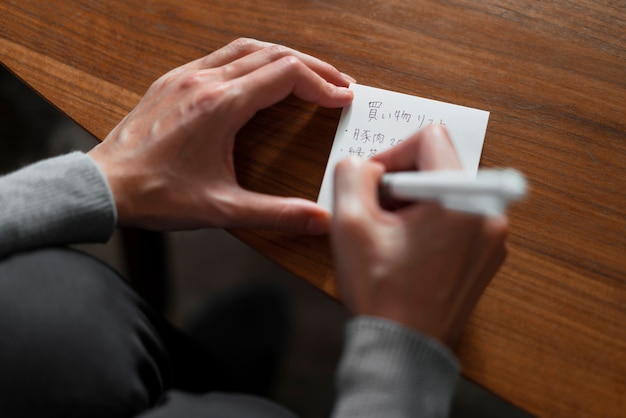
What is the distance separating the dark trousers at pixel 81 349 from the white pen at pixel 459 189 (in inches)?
10.1

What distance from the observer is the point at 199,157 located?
0.54m

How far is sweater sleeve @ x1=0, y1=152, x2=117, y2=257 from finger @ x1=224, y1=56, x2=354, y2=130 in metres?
0.15

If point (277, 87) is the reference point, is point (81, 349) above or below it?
below

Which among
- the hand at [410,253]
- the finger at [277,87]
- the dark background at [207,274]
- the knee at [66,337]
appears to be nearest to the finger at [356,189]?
the hand at [410,253]

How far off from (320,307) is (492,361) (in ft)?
1.89

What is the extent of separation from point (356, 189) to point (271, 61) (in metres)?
0.20

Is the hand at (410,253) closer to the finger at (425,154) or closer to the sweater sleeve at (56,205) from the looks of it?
the finger at (425,154)

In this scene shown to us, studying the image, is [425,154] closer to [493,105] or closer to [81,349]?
[493,105]

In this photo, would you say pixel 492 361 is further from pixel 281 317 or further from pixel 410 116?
pixel 281 317

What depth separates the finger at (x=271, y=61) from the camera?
0.57 m

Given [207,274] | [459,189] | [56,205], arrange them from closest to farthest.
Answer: [459,189], [56,205], [207,274]

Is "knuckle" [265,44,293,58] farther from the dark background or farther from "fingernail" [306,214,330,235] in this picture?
the dark background

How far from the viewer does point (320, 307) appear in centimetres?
105

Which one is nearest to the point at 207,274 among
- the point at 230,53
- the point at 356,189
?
the point at 230,53
